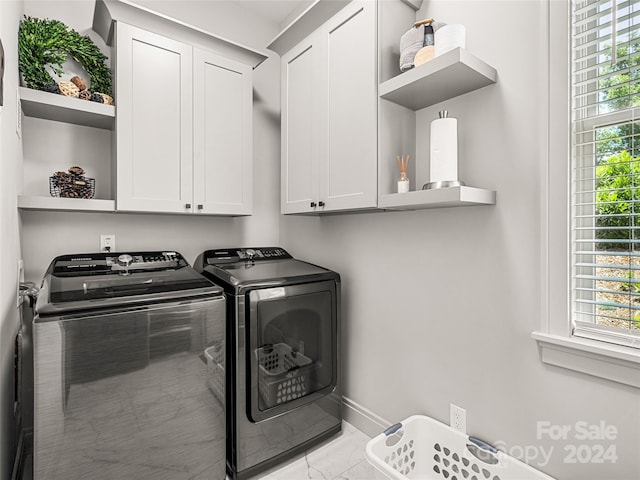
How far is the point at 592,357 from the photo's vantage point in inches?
46.6

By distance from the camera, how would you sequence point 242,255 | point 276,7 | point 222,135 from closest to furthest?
point 222,135 → point 242,255 → point 276,7

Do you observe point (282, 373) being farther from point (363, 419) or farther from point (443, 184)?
point (443, 184)

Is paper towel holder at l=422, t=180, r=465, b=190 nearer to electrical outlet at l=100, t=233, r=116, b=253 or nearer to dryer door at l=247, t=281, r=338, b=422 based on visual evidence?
dryer door at l=247, t=281, r=338, b=422

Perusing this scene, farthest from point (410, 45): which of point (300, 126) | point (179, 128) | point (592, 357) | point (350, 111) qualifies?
point (592, 357)

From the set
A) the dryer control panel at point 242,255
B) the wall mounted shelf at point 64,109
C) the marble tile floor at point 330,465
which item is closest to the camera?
the wall mounted shelf at point 64,109

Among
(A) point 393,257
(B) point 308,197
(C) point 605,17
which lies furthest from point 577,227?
(B) point 308,197

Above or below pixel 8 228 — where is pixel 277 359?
below

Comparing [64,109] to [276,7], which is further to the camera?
[276,7]

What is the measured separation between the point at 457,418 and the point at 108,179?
7.45 ft

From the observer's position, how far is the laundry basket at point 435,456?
4.52 feet

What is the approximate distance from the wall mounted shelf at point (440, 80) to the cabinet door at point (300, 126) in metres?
0.53

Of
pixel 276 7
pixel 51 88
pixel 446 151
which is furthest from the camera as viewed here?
pixel 276 7

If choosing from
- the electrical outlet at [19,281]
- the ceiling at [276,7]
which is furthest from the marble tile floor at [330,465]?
the ceiling at [276,7]

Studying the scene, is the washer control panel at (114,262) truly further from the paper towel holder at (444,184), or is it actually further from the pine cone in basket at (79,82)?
the paper towel holder at (444,184)
